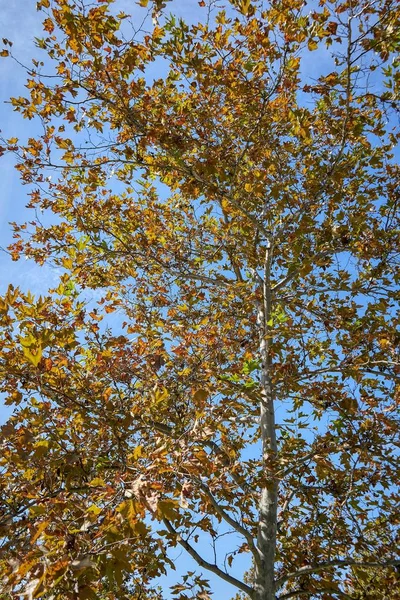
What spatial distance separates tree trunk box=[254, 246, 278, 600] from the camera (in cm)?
417

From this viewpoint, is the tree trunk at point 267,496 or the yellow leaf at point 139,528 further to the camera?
the tree trunk at point 267,496

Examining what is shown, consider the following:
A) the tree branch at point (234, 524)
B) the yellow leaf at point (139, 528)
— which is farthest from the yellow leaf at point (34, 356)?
the tree branch at point (234, 524)

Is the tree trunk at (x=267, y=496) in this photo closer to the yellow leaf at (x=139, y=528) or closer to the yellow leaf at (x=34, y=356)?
the yellow leaf at (x=139, y=528)

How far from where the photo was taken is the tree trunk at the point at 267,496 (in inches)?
164

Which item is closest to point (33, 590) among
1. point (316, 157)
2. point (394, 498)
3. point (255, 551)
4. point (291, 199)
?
point (255, 551)

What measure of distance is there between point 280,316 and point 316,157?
2.58 meters

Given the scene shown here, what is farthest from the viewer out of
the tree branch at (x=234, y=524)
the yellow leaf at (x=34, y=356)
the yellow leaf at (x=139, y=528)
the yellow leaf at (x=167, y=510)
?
the tree branch at (x=234, y=524)

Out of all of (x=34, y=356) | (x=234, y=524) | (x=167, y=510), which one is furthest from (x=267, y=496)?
(x=34, y=356)

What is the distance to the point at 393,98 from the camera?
5.39 meters

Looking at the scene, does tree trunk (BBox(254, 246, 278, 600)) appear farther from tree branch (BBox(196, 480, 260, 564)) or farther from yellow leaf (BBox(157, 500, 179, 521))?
yellow leaf (BBox(157, 500, 179, 521))

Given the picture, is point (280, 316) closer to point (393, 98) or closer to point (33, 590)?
point (393, 98)

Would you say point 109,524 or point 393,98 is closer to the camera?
point 109,524

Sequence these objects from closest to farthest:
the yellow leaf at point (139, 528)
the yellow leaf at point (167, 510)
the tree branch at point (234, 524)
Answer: the yellow leaf at point (167, 510) < the yellow leaf at point (139, 528) < the tree branch at point (234, 524)

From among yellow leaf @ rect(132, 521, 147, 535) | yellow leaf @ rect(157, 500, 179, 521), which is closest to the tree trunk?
yellow leaf @ rect(132, 521, 147, 535)
